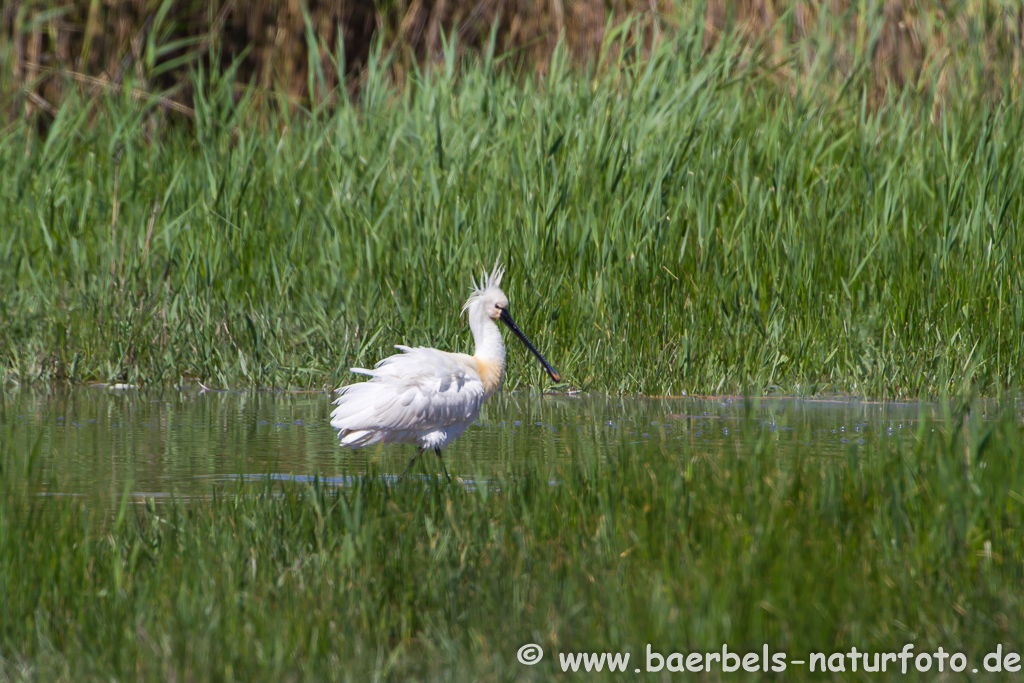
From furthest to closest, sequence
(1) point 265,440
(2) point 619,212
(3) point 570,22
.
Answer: (3) point 570,22 < (2) point 619,212 < (1) point 265,440

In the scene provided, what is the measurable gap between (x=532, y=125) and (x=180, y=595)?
6.13 metres

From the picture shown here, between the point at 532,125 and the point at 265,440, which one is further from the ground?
the point at 532,125

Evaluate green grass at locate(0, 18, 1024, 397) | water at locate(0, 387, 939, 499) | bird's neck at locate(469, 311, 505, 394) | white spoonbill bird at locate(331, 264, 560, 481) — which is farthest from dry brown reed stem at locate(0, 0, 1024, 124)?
white spoonbill bird at locate(331, 264, 560, 481)

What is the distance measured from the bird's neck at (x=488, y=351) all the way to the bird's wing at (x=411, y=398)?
0.23m

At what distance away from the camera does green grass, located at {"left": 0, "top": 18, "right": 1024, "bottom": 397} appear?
7.86 meters

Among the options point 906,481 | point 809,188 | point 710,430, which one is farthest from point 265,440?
point 809,188

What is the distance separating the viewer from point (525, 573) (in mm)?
3908

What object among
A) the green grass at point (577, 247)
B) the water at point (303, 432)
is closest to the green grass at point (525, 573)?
the water at point (303, 432)

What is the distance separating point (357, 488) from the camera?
4.23 m

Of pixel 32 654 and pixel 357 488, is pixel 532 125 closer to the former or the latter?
pixel 357 488

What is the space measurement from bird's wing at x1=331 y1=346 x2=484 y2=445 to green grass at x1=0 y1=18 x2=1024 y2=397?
186cm

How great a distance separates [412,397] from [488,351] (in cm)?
90

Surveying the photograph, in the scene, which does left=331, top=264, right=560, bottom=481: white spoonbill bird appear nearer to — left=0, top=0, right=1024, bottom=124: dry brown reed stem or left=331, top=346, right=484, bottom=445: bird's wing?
left=331, top=346, right=484, bottom=445: bird's wing

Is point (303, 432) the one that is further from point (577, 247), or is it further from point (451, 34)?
point (451, 34)
